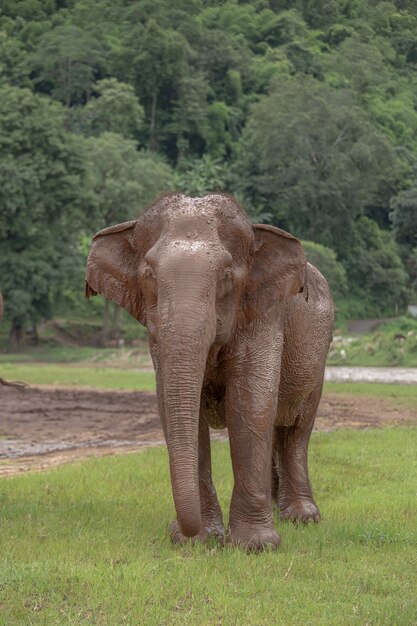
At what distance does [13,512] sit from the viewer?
8930 mm

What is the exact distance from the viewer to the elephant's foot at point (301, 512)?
29.2 ft

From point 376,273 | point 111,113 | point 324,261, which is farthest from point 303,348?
point 111,113

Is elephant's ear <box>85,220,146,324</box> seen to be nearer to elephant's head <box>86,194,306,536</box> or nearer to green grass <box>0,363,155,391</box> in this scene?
elephant's head <box>86,194,306,536</box>

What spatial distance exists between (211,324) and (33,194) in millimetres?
36982

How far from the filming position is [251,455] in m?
7.57

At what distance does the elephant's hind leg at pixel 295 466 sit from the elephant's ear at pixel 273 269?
181 centimetres

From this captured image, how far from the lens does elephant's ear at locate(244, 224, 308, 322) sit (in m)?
7.74

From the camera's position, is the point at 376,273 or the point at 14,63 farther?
A: the point at 14,63

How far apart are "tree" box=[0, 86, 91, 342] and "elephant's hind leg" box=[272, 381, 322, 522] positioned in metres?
34.3

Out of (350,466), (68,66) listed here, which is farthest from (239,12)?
(350,466)

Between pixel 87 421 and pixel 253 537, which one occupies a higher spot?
pixel 253 537

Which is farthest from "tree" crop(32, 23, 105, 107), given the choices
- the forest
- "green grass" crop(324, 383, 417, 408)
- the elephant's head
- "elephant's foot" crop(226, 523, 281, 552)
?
"elephant's foot" crop(226, 523, 281, 552)

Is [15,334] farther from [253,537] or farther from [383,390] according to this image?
[253,537]

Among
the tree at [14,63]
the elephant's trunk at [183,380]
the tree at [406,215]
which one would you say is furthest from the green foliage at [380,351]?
the tree at [14,63]
